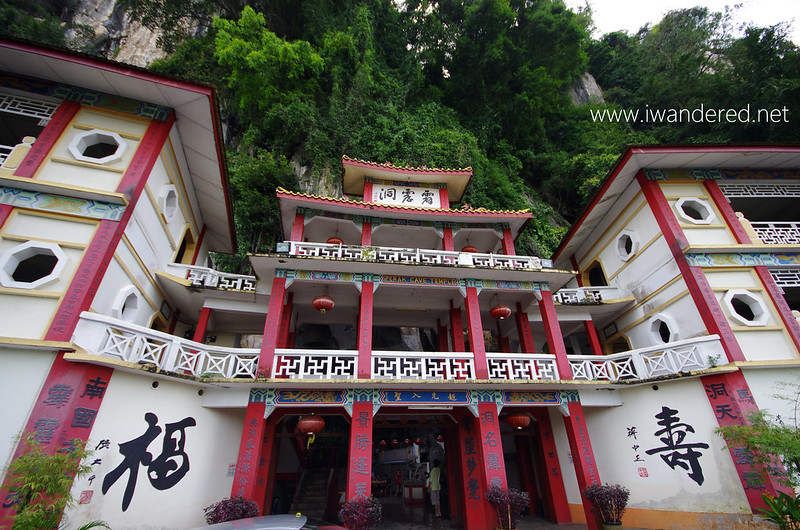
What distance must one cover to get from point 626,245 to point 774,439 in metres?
8.04

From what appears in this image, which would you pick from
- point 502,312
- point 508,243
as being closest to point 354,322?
point 502,312

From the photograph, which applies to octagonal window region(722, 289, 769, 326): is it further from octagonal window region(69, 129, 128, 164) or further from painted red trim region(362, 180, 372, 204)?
octagonal window region(69, 129, 128, 164)

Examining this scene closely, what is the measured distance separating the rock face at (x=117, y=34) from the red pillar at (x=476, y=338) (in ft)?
118

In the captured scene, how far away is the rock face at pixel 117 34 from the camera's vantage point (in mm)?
31297

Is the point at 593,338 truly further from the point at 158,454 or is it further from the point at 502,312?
the point at 158,454

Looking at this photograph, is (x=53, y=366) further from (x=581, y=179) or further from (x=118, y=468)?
(x=581, y=179)

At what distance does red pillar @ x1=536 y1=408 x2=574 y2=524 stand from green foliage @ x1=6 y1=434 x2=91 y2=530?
11.3m

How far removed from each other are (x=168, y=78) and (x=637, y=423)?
15549 mm

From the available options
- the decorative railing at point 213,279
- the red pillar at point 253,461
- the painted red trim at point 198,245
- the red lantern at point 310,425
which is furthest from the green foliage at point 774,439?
the painted red trim at point 198,245

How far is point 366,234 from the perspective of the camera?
1227 cm

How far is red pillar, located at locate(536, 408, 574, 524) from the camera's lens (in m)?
10.6

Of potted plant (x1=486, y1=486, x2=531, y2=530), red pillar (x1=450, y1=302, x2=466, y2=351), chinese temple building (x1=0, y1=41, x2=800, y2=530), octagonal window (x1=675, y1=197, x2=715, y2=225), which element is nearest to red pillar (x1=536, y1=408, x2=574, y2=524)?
chinese temple building (x1=0, y1=41, x2=800, y2=530)

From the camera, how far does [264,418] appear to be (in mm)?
8852

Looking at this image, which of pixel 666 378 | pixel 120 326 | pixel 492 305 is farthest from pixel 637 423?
pixel 120 326
